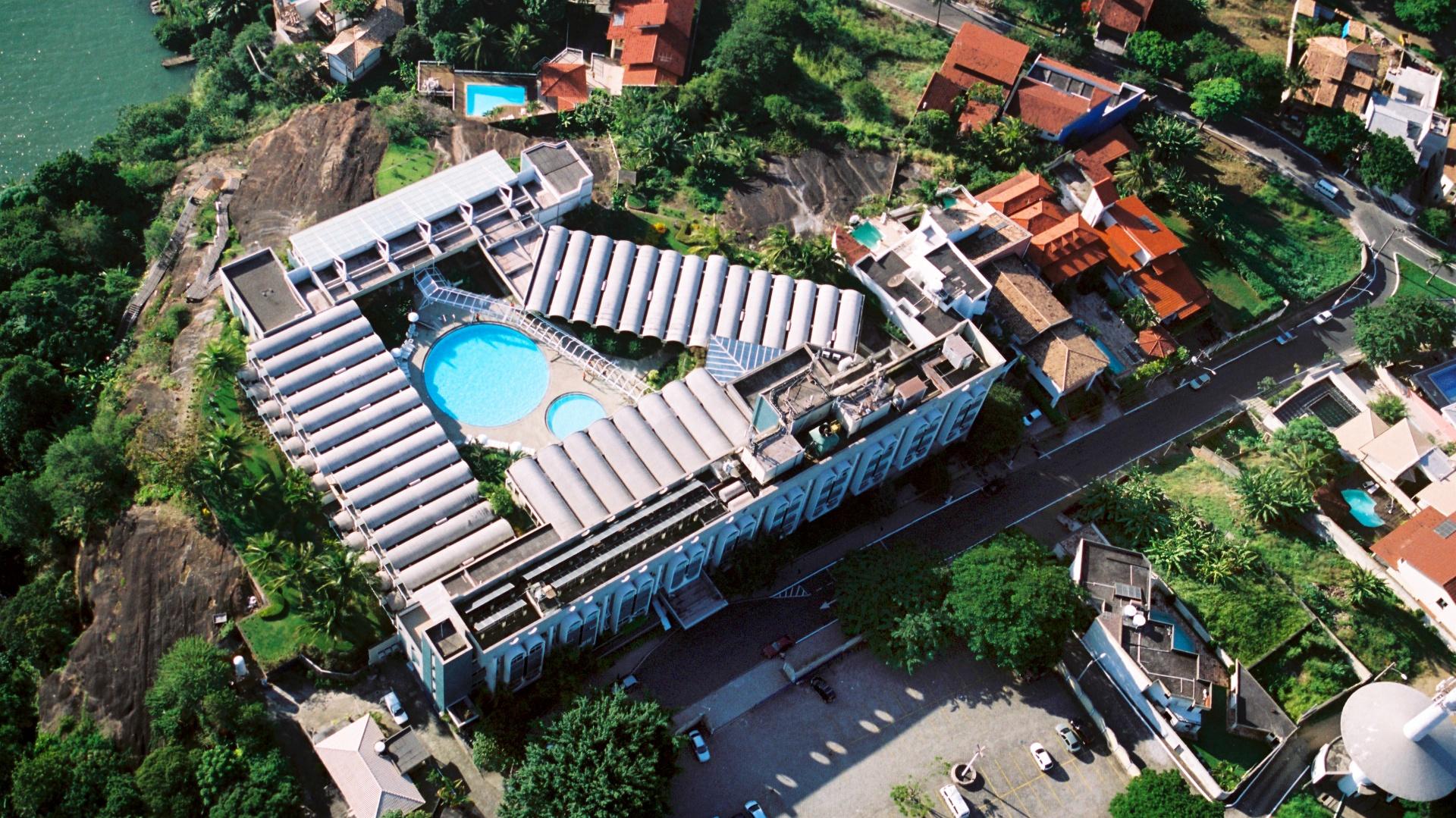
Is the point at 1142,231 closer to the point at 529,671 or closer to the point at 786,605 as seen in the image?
the point at 786,605

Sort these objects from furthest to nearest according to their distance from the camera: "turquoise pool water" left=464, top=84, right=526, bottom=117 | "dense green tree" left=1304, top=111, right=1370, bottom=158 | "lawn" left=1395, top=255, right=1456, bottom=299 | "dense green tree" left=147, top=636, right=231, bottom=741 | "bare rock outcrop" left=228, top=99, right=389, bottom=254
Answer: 1. "turquoise pool water" left=464, top=84, right=526, bottom=117
2. "dense green tree" left=1304, top=111, right=1370, bottom=158
3. "lawn" left=1395, top=255, right=1456, bottom=299
4. "bare rock outcrop" left=228, top=99, right=389, bottom=254
5. "dense green tree" left=147, top=636, right=231, bottom=741

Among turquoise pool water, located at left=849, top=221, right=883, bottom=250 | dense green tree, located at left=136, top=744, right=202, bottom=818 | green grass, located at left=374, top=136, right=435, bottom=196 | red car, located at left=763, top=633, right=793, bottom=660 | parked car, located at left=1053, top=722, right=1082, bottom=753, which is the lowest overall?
parked car, located at left=1053, top=722, right=1082, bottom=753

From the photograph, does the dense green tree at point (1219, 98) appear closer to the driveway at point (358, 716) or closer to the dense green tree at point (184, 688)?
the driveway at point (358, 716)

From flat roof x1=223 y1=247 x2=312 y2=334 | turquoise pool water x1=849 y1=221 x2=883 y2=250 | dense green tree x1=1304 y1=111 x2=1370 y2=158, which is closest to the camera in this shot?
flat roof x1=223 y1=247 x2=312 y2=334

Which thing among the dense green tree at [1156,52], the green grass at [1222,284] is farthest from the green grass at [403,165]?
the dense green tree at [1156,52]

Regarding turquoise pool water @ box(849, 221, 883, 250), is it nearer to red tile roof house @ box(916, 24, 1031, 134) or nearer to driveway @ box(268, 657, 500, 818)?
red tile roof house @ box(916, 24, 1031, 134)

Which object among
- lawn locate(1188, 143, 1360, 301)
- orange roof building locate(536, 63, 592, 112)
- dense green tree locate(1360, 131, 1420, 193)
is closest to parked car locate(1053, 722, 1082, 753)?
lawn locate(1188, 143, 1360, 301)
